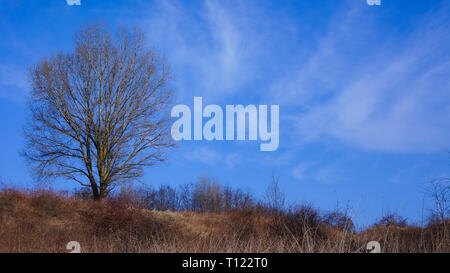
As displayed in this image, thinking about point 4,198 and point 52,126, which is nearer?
point 4,198
